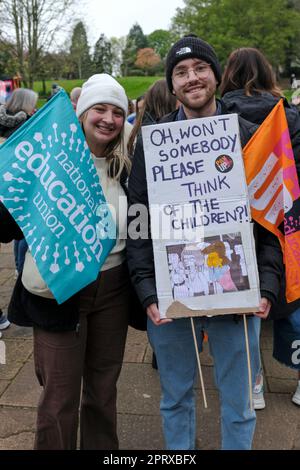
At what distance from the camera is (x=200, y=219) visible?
74.9 inches

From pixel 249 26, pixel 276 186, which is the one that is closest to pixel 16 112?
pixel 276 186

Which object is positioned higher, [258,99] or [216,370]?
[258,99]

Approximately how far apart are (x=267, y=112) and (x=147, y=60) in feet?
231

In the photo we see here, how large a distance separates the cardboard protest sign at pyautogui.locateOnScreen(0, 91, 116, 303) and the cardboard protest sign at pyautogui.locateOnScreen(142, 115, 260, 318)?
258 mm

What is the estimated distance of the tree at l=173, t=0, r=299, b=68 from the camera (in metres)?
42.8

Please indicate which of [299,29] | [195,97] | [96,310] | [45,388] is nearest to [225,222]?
[195,97]

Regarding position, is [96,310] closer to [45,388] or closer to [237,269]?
[45,388]

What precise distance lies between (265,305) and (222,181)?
53 centimetres

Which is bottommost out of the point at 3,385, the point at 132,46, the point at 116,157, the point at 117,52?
the point at 3,385

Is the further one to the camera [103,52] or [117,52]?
[117,52]

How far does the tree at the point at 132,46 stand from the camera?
221 feet

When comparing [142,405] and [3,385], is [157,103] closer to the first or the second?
[142,405]

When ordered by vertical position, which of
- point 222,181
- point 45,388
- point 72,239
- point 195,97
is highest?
point 195,97

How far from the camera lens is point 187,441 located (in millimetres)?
2195
